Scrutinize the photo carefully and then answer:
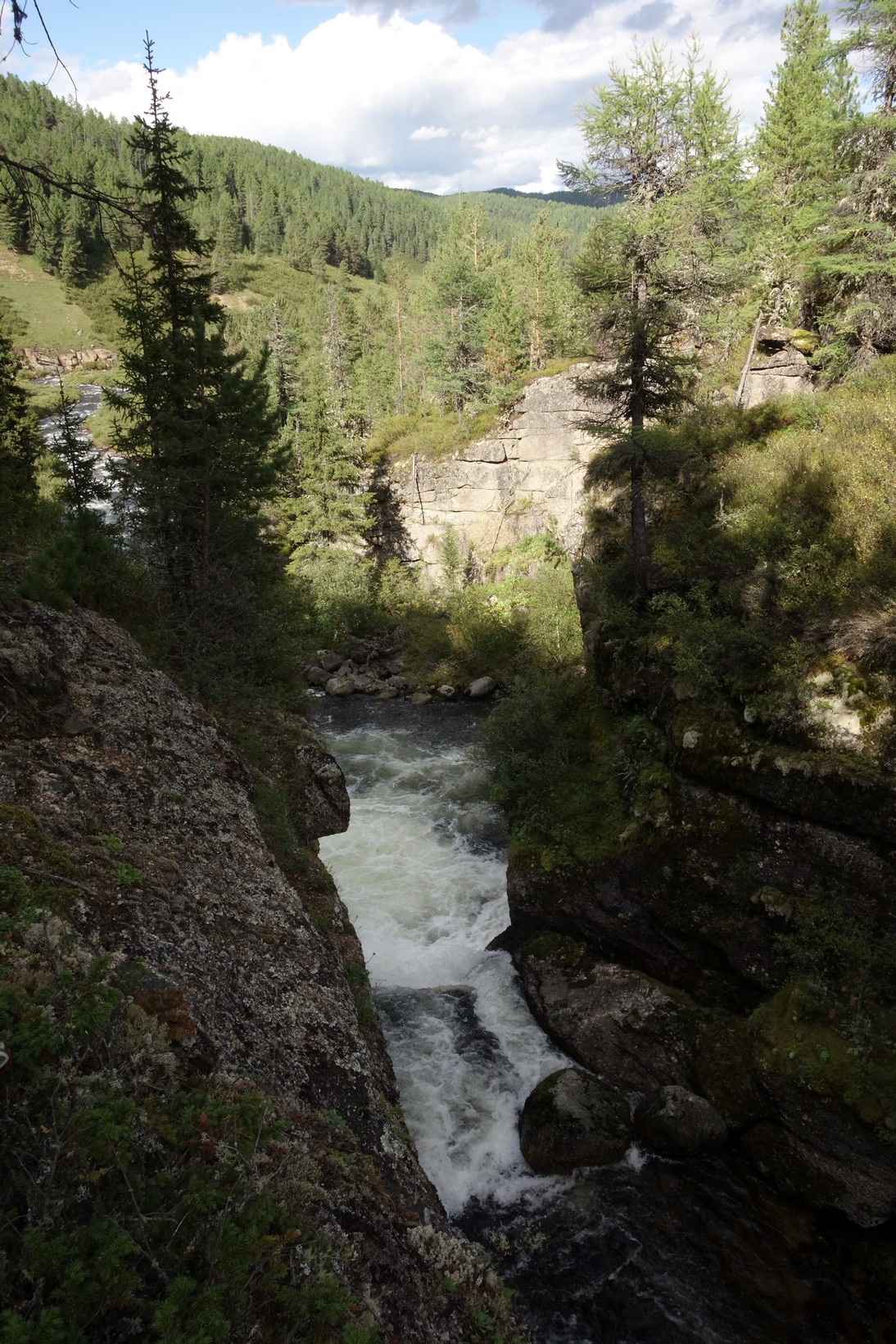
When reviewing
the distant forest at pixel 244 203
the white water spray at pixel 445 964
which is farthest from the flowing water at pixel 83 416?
the white water spray at pixel 445 964

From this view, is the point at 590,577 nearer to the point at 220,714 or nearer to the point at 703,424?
the point at 703,424

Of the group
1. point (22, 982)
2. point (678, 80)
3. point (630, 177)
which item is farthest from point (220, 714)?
point (678, 80)

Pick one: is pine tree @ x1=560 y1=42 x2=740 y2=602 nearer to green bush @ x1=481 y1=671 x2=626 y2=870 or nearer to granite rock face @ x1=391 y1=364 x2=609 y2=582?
green bush @ x1=481 y1=671 x2=626 y2=870

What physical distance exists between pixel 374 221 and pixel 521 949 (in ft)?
653

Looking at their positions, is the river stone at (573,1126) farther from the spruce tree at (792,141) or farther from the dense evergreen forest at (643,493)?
the spruce tree at (792,141)

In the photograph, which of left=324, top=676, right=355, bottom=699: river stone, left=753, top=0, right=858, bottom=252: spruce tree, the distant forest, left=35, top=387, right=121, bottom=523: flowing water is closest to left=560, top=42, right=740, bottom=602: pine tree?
left=753, top=0, right=858, bottom=252: spruce tree

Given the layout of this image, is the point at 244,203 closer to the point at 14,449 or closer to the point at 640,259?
the point at 14,449

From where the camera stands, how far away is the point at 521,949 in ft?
49.4

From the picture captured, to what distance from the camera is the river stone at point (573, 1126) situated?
10.9 m

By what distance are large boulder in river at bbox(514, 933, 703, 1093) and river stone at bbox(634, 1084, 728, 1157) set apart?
0.65m

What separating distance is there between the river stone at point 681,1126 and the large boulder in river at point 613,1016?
648 millimetres

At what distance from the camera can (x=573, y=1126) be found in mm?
11016

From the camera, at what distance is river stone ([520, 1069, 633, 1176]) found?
35.7 feet

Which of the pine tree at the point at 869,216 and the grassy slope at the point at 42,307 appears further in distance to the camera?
Result: the grassy slope at the point at 42,307
